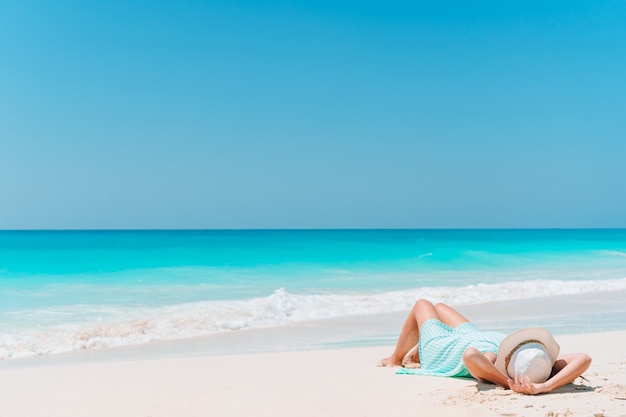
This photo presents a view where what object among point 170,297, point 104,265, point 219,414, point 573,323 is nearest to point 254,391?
point 219,414

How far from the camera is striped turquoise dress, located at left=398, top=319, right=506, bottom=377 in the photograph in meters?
5.38

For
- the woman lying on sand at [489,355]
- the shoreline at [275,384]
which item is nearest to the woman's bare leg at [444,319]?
the woman lying on sand at [489,355]

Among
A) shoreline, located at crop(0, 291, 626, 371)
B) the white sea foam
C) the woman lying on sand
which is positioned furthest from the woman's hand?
the white sea foam

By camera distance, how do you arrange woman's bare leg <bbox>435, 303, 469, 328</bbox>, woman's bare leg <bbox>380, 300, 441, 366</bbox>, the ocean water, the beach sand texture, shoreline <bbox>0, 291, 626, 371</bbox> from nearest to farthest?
the beach sand texture
woman's bare leg <bbox>435, 303, 469, 328</bbox>
woman's bare leg <bbox>380, 300, 441, 366</bbox>
shoreline <bbox>0, 291, 626, 371</bbox>
the ocean water

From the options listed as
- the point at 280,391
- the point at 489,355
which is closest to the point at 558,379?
the point at 489,355

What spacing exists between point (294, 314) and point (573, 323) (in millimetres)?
4751

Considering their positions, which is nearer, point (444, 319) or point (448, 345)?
point (448, 345)

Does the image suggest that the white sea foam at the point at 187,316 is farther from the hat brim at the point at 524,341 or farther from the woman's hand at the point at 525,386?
the woman's hand at the point at 525,386

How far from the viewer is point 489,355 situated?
5156 millimetres

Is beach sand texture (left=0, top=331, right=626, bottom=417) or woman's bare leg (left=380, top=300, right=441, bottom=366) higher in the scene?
woman's bare leg (left=380, top=300, right=441, bottom=366)

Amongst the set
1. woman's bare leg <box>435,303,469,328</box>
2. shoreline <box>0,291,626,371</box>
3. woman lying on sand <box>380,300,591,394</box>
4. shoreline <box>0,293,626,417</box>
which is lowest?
shoreline <box>0,291,626,371</box>

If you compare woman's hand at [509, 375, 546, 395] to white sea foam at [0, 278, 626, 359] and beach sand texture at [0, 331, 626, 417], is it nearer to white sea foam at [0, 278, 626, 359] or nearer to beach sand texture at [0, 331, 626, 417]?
beach sand texture at [0, 331, 626, 417]

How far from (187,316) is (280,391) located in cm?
600

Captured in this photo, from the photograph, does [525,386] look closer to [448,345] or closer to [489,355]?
[489,355]
